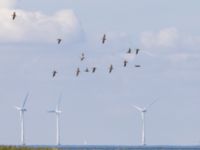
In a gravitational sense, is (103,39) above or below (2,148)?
above

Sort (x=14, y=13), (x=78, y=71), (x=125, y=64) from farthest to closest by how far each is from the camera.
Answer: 1. (x=78, y=71)
2. (x=125, y=64)
3. (x=14, y=13)

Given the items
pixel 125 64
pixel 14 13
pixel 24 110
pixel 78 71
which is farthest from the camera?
pixel 24 110

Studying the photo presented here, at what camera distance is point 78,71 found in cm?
9356

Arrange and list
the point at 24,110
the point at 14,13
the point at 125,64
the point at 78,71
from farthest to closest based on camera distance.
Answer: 1. the point at 24,110
2. the point at 78,71
3. the point at 125,64
4. the point at 14,13

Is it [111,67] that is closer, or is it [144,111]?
[111,67]

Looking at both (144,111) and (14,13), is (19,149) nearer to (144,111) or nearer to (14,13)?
(14,13)

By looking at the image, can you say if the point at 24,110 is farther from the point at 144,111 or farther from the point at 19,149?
the point at 19,149

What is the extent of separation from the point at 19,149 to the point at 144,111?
356ft

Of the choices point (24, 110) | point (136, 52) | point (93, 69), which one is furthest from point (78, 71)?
point (24, 110)

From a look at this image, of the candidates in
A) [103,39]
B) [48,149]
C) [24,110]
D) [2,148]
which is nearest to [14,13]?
[103,39]

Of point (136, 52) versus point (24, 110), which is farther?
A: point (24, 110)

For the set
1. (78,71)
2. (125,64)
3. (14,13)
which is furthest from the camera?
(78,71)

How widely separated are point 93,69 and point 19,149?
8.03 metres

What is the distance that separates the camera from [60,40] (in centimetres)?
9000
